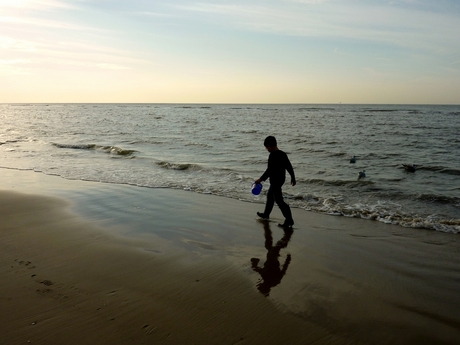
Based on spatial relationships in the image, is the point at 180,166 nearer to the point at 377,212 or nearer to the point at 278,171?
the point at 278,171

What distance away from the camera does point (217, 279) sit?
15.5 ft

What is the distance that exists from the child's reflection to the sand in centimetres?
3

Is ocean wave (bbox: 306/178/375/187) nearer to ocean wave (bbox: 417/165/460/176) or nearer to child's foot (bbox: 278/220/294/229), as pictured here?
ocean wave (bbox: 417/165/460/176)

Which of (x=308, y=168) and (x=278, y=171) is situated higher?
(x=278, y=171)

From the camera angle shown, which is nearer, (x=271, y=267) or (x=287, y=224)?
(x=271, y=267)

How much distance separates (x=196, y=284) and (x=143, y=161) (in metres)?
11.9

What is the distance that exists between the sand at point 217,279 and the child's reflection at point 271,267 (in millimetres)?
25

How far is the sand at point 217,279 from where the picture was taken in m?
3.59

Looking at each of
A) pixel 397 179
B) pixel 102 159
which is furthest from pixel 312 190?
pixel 102 159

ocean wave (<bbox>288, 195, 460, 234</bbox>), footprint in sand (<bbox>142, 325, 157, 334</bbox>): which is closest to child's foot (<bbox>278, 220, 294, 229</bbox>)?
ocean wave (<bbox>288, 195, 460, 234</bbox>)

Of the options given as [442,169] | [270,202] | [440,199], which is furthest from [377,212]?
[442,169]

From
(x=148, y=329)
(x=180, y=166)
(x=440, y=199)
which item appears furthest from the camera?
(x=180, y=166)

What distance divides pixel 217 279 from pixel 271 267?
34.2 inches

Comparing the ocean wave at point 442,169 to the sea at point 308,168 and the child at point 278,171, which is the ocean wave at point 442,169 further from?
the child at point 278,171
